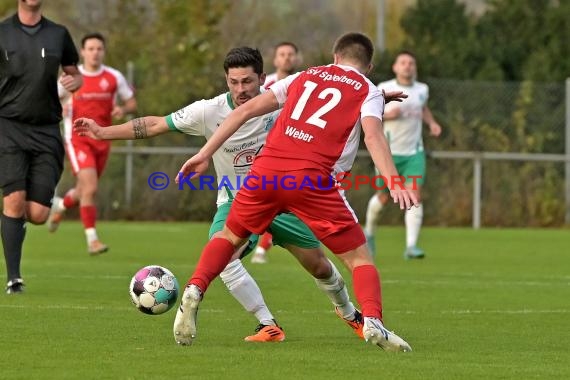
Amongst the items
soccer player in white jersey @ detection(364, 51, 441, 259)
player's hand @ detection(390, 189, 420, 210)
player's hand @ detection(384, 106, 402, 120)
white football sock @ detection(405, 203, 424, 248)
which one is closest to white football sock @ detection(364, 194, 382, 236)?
soccer player in white jersey @ detection(364, 51, 441, 259)

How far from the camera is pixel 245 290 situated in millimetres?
8688

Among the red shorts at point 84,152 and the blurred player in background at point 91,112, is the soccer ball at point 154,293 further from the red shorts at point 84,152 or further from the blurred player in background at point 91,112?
the red shorts at point 84,152

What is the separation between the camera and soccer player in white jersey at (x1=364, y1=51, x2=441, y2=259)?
647 inches

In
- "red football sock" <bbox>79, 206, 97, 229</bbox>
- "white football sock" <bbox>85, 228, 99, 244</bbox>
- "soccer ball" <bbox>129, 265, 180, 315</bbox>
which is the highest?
"soccer ball" <bbox>129, 265, 180, 315</bbox>

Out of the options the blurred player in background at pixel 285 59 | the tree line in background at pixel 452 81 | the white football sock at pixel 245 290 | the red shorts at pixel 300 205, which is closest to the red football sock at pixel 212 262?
the red shorts at pixel 300 205

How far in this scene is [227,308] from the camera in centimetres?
1045

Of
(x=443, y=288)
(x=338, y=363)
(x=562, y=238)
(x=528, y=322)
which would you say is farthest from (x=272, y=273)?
(x=562, y=238)

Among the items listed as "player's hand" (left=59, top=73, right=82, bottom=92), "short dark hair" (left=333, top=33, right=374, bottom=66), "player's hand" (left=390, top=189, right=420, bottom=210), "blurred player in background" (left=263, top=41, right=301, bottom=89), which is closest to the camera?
"player's hand" (left=390, top=189, right=420, bottom=210)

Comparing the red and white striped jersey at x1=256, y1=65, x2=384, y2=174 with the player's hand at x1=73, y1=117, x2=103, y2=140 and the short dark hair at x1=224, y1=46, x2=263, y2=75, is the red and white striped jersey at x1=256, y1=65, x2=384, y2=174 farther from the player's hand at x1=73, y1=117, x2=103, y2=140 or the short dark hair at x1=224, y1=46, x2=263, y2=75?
the player's hand at x1=73, y1=117, x2=103, y2=140

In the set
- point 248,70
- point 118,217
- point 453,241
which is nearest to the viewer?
point 248,70

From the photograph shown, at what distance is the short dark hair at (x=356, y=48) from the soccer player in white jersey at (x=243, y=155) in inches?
25.7

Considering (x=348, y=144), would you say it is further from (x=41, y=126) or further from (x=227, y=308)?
(x=41, y=126)

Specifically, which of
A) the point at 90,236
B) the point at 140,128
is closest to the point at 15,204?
the point at 140,128

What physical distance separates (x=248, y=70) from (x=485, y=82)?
17.4 meters
